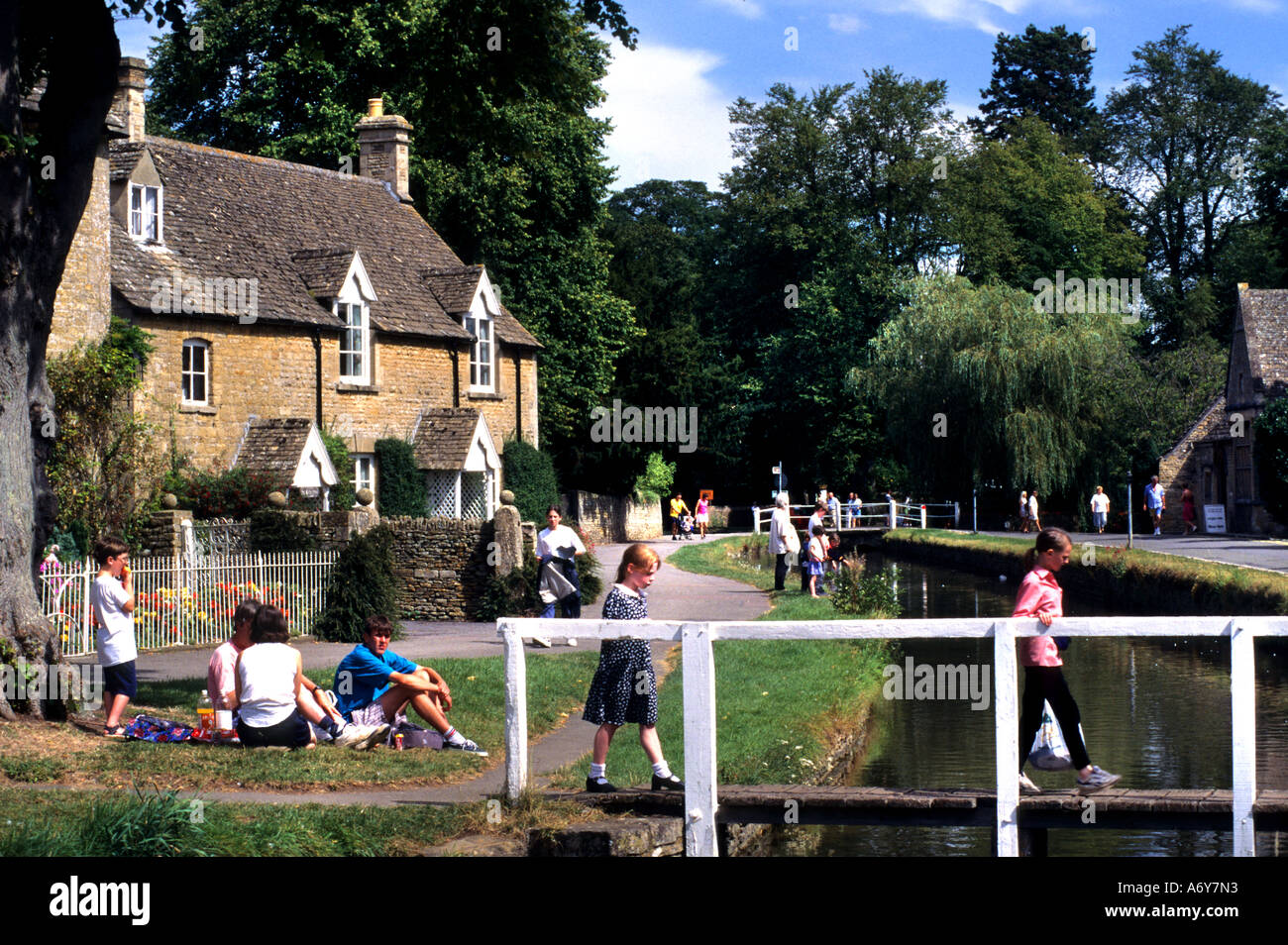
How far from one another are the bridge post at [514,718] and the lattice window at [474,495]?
26325 mm

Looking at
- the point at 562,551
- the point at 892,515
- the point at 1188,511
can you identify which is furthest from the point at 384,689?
the point at 892,515

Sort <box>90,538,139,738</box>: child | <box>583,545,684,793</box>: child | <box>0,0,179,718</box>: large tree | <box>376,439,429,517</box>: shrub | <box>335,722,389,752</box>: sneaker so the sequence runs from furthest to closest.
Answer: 1. <box>376,439,429,517</box>: shrub
2. <box>90,538,139,738</box>: child
3. <box>0,0,179,718</box>: large tree
4. <box>335,722,389,752</box>: sneaker
5. <box>583,545,684,793</box>: child

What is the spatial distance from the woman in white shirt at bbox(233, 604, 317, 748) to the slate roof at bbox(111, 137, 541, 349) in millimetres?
16954

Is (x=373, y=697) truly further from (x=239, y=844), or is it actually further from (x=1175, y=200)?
(x=1175, y=200)

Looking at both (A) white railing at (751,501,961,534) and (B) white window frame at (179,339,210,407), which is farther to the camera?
(A) white railing at (751,501,961,534)

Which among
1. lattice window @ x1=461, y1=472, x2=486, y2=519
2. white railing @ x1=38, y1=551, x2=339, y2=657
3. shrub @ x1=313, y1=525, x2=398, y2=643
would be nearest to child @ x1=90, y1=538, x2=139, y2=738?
white railing @ x1=38, y1=551, x2=339, y2=657

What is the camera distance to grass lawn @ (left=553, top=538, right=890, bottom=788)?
11.6m

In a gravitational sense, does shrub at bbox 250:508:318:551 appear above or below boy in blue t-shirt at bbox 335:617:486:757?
above

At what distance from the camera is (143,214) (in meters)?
28.5

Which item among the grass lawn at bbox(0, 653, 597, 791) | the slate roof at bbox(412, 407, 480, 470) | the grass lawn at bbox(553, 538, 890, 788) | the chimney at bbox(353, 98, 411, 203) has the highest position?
the chimney at bbox(353, 98, 411, 203)

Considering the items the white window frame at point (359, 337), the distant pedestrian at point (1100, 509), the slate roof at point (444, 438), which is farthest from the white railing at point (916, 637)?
the distant pedestrian at point (1100, 509)

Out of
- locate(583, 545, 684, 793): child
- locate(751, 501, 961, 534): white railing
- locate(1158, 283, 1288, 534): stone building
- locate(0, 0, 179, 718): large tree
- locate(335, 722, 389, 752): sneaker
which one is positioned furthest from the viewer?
locate(751, 501, 961, 534): white railing

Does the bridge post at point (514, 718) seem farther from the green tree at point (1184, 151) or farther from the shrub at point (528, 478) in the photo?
the green tree at point (1184, 151)

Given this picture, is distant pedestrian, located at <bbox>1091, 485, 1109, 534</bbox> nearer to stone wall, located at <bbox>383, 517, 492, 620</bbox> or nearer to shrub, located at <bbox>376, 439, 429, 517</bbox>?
shrub, located at <bbox>376, 439, 429, 517</bbox>
